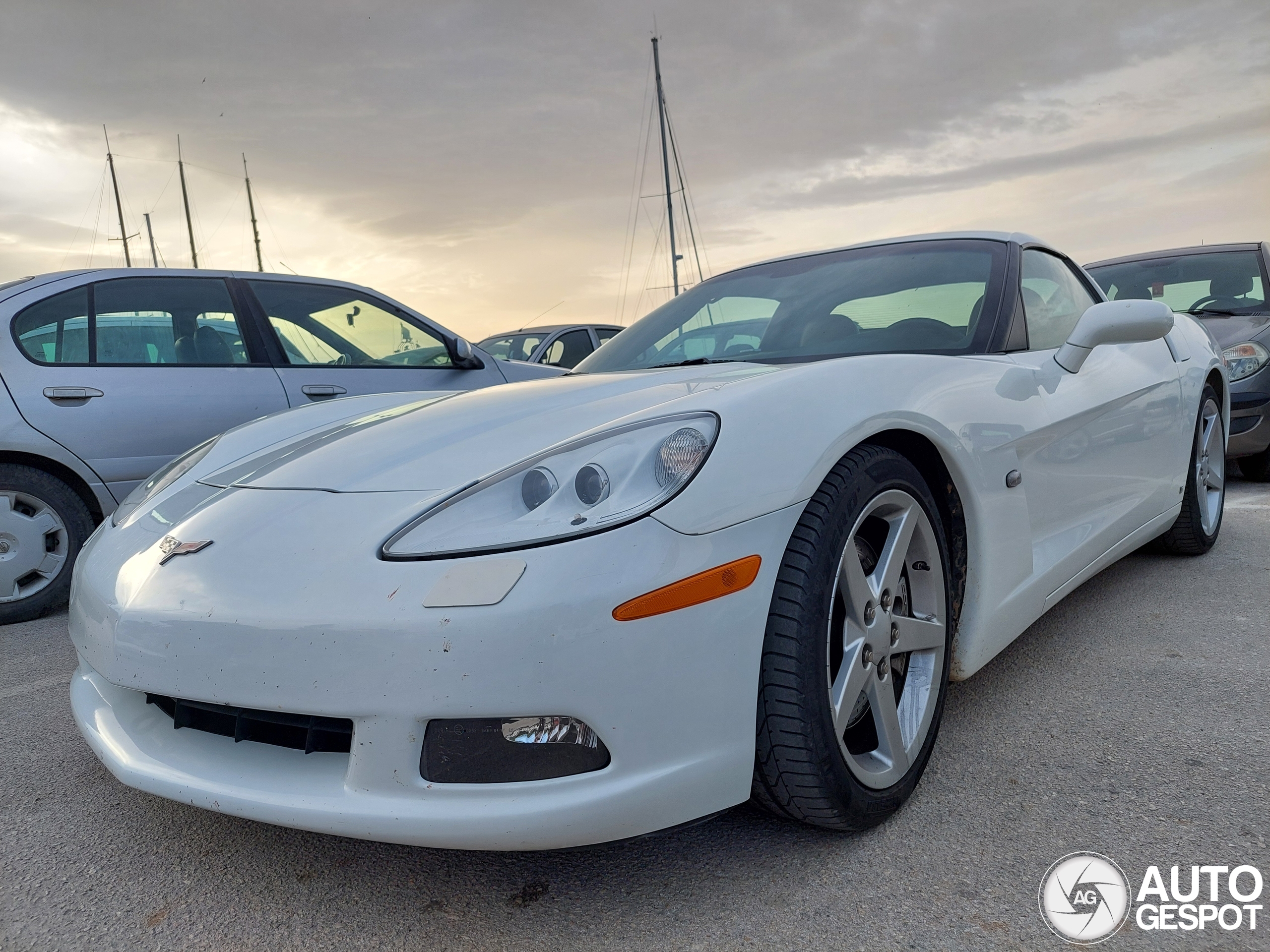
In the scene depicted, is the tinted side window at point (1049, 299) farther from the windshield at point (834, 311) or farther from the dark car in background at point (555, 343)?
the dark car in background at point (555, 343)

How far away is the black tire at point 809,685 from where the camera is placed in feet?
5.03

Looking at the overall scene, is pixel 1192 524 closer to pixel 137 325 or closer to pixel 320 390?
pixel 320 390

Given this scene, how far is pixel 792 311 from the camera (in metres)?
2.70

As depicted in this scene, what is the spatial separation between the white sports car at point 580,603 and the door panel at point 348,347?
2154 millimetres

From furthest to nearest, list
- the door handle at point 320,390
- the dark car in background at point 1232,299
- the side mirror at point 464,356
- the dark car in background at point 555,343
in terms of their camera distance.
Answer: the dark car in background at point 555,343, the dark car in background at point 1232,299, the side mirror at point 464,356, the door handle at point 320,390

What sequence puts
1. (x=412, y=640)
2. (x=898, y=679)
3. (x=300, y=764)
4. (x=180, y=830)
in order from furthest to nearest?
(x=898, y=679) → (x=180, y=830) → (x=300, y=764) → (x=412, y=640)

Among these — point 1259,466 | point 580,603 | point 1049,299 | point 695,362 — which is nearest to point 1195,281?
point 1259,466

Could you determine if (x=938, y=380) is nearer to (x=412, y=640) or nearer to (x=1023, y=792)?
(x=1023, y=792)

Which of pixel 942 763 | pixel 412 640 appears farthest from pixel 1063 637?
pixel 412 640

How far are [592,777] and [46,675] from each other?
2.23 meters

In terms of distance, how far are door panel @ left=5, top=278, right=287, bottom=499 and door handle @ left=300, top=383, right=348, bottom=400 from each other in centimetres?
11

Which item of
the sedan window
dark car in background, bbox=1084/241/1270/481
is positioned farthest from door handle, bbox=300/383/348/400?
dark car in background, bbox=1084/241/1270/481

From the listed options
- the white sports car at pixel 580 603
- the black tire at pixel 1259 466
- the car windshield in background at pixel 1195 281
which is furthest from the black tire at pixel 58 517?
the black tire at pixel 1259 466

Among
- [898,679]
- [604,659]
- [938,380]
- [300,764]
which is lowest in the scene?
[898,679]
